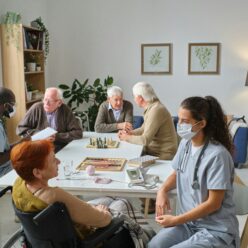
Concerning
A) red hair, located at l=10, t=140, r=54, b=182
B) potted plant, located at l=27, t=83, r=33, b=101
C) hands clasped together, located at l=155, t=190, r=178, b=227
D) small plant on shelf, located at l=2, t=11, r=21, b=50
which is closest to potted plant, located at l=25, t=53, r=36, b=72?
potted plant, located at l=27, t=83, r=33, b=101

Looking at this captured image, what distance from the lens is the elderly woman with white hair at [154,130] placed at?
305 centimetres

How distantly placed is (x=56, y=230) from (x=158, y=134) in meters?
1.84

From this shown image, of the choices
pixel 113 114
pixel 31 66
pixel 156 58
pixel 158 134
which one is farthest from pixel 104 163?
pixel 156 58

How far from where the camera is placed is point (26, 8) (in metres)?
5.03

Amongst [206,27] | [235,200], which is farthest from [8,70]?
[235,200]

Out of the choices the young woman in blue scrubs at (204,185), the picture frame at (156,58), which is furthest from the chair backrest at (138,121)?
the young woman in blue scrubs at (204,185)

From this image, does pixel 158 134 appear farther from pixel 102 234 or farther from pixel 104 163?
pixel 102 234

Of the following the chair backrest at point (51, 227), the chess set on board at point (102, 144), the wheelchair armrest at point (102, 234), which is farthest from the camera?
the chess set on board at point (102, 144)

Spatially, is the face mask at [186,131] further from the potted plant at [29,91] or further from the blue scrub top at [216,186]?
the potted plant at [29,91]

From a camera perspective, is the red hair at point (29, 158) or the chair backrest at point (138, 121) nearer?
the red hair at point (29, 158)

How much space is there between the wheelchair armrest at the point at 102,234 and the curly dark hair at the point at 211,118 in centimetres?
60

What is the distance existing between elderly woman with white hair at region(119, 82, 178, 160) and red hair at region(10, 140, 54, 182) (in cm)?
161

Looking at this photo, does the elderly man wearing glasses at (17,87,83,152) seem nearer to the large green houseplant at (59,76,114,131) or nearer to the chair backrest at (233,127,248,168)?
the large green houseplant at (59,76,114,131)

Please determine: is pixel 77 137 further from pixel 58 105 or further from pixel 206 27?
pixel 206 27
